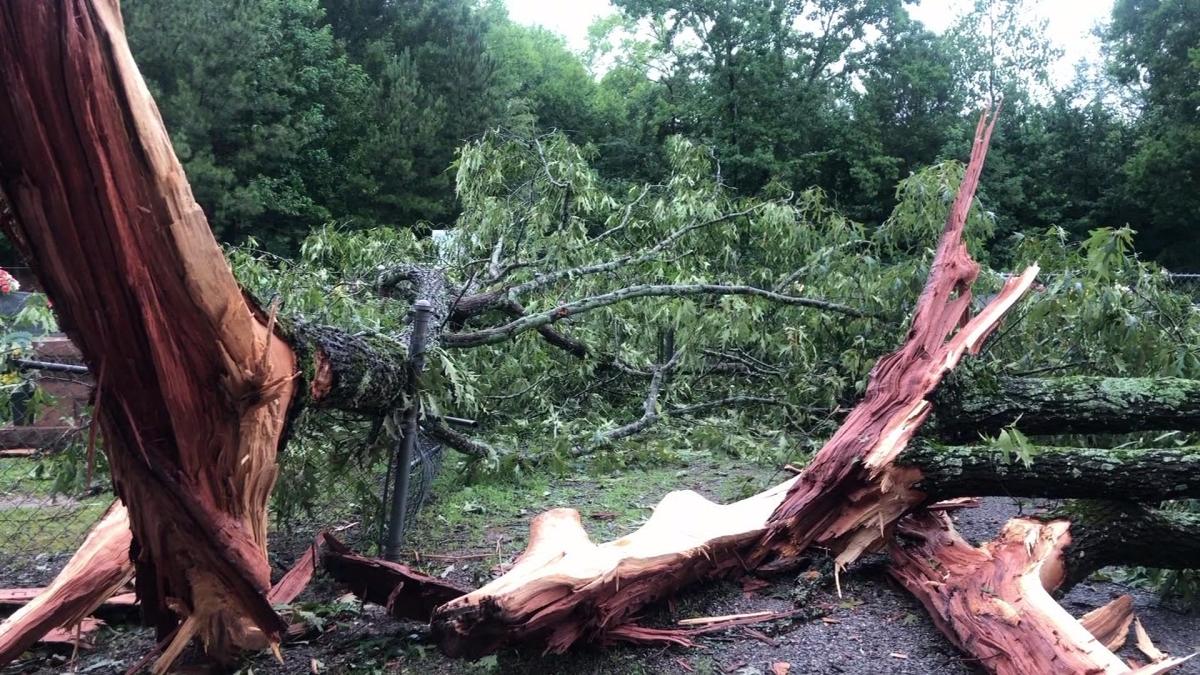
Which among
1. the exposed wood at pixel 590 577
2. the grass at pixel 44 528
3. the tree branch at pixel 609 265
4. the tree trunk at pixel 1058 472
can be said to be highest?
the tree branch at pixel 609 265

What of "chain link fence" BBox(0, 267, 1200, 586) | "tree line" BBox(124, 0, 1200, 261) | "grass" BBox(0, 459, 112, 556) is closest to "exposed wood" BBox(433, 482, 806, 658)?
"chain link fence" BBox(0, 267, 1200, 586)

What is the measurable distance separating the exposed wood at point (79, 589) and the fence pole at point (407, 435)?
821 millimetres

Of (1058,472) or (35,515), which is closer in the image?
(1058,472)

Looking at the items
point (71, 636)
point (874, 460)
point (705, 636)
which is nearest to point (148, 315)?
point (71, 636)

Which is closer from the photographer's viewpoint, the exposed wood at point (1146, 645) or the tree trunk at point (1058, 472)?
the exposed wood at point (1146, 645)

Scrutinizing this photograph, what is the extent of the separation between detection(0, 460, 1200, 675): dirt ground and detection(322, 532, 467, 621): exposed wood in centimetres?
9

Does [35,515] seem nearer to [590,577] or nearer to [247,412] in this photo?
[247,412]

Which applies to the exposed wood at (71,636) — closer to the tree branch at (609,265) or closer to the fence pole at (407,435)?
the fence pole at (407,435)

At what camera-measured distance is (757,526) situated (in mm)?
2818

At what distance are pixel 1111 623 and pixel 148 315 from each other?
2727 millimetres

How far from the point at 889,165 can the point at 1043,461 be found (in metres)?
15.6

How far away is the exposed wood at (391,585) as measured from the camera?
7.98 ft

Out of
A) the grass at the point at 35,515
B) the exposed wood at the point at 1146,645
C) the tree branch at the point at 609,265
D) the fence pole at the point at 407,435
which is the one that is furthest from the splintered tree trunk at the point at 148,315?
the tree branch at the point at 609,265

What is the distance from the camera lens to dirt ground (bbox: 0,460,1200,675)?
2260 millimetres
